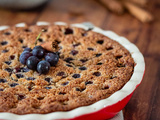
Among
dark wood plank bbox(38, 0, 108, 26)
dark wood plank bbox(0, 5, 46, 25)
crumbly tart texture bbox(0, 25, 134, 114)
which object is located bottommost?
dark wood plank bbox(0, 5, 46, 25)

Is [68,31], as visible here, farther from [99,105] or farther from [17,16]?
[17,16]

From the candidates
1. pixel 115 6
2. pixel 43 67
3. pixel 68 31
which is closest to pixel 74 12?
pixel 115 6

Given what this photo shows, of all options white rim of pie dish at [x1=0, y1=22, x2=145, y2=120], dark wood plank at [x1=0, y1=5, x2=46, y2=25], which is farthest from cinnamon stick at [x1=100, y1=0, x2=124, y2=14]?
white rim of pie dish at [x1=0, y1=22, x2=145, y2=120]

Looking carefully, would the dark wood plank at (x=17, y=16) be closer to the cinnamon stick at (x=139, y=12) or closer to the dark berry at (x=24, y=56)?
the cinnamon stick at (x=139, y=12)

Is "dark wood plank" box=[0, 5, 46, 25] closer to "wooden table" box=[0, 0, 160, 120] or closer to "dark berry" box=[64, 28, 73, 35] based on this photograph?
"wooden table" box=[0, 0, 160, 120]

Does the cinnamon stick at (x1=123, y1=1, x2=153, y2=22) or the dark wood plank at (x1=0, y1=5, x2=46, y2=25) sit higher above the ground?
the cinnamon stick at (x1=123, y1=1, x2=153, y2=22)

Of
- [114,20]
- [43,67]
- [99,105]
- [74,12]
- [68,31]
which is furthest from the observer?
[74,12]
